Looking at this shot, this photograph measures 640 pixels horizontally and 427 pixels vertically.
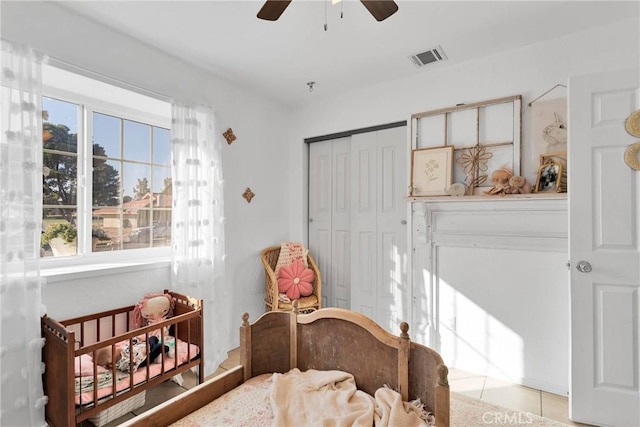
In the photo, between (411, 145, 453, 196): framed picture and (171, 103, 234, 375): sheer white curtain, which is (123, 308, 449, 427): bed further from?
(411, 145, 453, 196): framed picture

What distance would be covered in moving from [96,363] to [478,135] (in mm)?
2967

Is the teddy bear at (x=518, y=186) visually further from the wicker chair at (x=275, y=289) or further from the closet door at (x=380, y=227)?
the wicker chair at (x=275, y=289)

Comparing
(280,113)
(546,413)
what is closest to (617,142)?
(546,413)

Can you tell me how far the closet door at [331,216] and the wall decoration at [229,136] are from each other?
1.01 m

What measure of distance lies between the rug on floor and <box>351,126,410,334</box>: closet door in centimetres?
103

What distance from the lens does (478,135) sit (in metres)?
2.53

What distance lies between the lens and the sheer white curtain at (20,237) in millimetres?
1633

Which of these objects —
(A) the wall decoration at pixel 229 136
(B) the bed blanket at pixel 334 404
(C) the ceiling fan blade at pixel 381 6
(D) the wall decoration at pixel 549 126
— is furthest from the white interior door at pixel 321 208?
(B) the bed blanket at pixel 334 404

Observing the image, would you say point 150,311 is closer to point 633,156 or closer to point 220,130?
point 220,130

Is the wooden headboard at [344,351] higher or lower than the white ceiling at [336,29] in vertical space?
lower

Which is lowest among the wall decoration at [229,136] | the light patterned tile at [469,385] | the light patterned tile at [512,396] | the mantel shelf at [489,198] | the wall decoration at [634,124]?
the light patterned tile at [469,385]

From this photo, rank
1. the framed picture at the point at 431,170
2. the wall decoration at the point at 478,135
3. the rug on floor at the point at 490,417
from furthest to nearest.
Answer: the framed picture at the point at 431,170 → the wall decoration at the point at 478,135 → the rug on floor at the point at 490,417

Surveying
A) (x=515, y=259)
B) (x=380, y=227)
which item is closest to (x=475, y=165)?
(x=515, y=259)

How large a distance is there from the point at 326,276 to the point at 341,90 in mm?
1990
